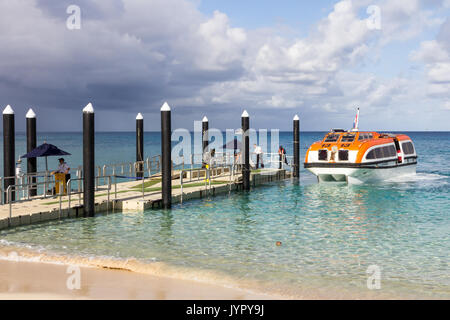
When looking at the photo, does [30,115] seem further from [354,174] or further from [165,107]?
[354,174]

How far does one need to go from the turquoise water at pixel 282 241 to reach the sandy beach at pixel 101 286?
2.55 feet

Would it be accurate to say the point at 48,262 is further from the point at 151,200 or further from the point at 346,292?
the point at 151,200

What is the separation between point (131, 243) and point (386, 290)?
737 centimetres

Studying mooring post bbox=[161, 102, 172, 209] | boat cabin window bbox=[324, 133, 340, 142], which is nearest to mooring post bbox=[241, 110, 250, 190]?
boat cabin window bbox=[324, 133, 340, 142]

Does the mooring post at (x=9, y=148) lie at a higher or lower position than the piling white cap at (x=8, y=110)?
lower

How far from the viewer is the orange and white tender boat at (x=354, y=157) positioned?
28.6m

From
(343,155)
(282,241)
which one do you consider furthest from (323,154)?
(282,241)

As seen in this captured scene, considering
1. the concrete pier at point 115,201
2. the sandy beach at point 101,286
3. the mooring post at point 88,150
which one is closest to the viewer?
the sandy beach at point 101,286

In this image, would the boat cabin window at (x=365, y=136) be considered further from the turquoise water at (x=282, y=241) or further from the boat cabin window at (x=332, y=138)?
the turquoise water at (x=282, y=241)

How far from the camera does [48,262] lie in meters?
11.8

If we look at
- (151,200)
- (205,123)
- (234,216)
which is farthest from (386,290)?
(205,123)

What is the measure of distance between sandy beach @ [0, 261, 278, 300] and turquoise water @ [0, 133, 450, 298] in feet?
2.55

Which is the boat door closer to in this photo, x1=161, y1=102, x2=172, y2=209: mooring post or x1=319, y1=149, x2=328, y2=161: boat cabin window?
x1=319, y1=149, x2=328, y2=161: boat cabin window

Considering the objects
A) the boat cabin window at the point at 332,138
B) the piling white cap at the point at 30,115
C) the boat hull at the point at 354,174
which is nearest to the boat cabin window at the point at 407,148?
the boat hull at the point at 354,174
